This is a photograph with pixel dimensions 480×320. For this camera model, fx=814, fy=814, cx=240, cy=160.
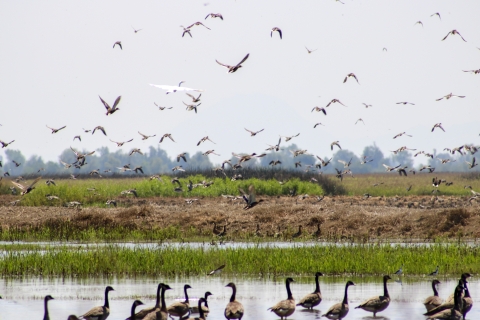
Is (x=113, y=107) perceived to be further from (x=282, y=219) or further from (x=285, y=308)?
(x=282, y=219)

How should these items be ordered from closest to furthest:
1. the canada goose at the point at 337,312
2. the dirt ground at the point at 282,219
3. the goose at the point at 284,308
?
the canada goose at the point at 337,312, the goose at the point at 284,308, the dirt ground at the point at 282,219

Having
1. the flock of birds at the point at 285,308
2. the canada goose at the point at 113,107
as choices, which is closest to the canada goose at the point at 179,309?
the flock of birds at the point at 285,308

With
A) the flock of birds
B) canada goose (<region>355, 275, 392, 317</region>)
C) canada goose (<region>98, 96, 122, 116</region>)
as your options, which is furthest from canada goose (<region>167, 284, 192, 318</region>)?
canada goose (<region>98, 96, 122, 116</region>)

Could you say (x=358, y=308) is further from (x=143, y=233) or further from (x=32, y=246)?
(x=143, y=233)

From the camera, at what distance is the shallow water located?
1802 centimetres

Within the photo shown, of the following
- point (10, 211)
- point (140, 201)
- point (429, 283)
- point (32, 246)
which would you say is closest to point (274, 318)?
point (429, 283)

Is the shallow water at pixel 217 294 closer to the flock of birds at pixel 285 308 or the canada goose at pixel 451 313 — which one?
the flock of birds at pixel 285 308

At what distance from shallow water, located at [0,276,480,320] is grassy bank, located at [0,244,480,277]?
0.71m

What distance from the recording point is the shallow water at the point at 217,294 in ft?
59.1

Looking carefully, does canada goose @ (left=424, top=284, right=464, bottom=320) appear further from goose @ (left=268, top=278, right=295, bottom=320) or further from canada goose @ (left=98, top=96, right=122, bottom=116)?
canada goose @ (left=98, top=96, right=122, bottom=116)

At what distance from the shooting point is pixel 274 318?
57.3 ft

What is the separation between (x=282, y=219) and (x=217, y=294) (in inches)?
732

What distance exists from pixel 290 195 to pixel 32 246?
25751 millimetres

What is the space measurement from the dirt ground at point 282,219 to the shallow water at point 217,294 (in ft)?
41.3
